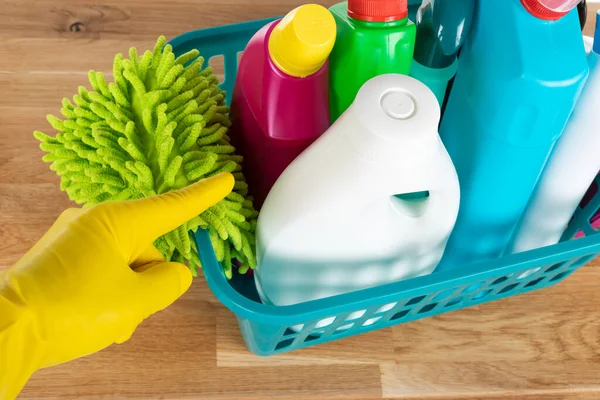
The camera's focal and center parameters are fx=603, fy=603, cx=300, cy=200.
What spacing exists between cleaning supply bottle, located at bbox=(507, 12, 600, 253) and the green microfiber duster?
0.23 metres

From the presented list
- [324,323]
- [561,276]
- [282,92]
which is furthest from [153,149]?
[561,276]

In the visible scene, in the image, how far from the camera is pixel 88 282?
0.31 meters

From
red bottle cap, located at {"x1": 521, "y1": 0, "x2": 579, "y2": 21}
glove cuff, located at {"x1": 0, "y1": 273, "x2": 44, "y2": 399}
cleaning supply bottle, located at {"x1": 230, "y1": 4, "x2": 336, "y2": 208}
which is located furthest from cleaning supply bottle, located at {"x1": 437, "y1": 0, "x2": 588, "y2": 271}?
glove cuff, located at {"x1": 0, "y1": 273, "x2": 44, "y2": 399}

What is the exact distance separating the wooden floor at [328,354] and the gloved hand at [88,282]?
0.19 metres

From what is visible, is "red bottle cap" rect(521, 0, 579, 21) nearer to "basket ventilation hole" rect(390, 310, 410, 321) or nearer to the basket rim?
the basket rim

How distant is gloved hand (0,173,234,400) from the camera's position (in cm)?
29

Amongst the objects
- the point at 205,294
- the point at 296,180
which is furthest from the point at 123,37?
the point at 296,180

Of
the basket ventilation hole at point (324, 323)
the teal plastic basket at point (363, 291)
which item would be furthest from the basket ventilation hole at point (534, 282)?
the basket ventilation hole at point (324, 323)

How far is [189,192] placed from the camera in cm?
36

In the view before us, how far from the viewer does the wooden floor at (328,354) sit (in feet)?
1.72

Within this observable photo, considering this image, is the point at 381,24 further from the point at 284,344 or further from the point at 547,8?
the point at 284,344

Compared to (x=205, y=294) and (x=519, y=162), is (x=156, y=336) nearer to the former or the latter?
(x=205, y=294)

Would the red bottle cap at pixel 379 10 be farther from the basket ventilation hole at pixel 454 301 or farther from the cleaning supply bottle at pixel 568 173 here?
the basket ventilation hole at pixel 454 301

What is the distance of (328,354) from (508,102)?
281 mm
